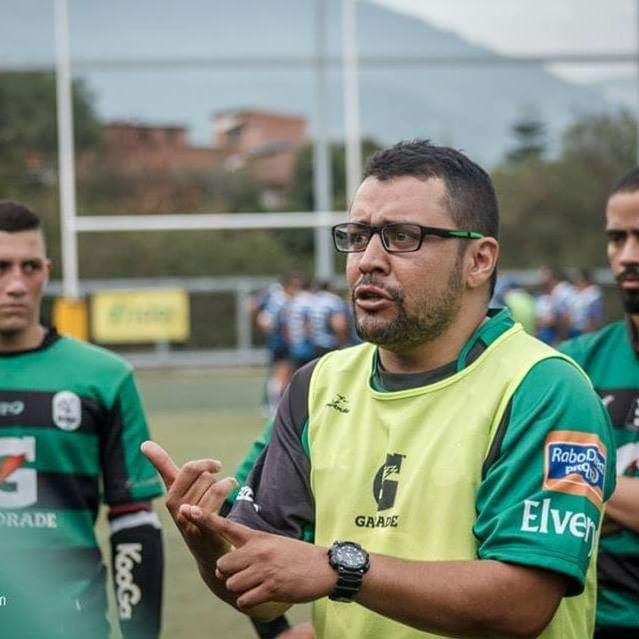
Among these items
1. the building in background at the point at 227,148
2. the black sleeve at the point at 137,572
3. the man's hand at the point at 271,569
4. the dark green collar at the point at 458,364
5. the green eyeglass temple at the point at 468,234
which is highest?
the building in background at the point at 227,148

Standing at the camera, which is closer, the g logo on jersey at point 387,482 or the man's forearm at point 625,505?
the g logo on jersey at point 387,482

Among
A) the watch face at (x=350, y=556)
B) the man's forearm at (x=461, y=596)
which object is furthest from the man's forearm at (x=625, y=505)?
the watch face at (x=350, y=556)

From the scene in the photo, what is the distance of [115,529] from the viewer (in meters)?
4.18

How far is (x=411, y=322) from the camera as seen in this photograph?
8.82ft

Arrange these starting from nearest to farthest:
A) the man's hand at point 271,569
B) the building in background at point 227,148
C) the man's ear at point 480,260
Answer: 1. the man's hand at point 271,569
2. the man's ear at point 480,260
3. the building in background at point 227,148

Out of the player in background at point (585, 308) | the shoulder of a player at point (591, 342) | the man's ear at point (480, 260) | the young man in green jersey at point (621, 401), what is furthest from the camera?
the player in background at point (585, 308)

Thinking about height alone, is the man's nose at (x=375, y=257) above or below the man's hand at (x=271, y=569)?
above

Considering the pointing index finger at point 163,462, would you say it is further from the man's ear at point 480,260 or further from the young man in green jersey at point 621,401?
the young man in green jersey at point 621,401

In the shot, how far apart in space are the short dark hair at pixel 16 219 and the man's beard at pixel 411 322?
1.89 metres

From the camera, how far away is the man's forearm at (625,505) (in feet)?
11.3

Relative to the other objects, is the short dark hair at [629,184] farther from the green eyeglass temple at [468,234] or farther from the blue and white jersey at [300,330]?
the blue and white jersey at [300,330]

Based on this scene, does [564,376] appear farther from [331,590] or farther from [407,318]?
[331,590]

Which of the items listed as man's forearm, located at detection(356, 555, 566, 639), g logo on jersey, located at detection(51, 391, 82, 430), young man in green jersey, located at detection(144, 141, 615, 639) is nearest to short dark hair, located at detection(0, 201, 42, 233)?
g logo on jersey, located at detection(51, 391, 82, 430)

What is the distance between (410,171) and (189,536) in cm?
86
